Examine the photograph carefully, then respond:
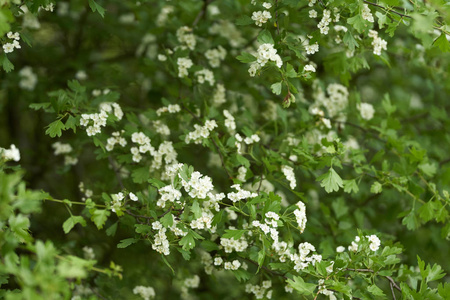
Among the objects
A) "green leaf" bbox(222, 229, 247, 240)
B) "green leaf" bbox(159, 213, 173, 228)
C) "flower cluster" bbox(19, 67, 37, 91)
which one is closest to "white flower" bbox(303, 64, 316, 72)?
"green leaf" bbox(222, 229, 247, 240)

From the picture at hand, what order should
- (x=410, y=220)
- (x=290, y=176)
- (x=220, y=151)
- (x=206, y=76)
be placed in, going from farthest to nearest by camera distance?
1. (x=206, y=76)
2. (x=410, y=220)
3. (x=220, y=151)
4. (x=290, y=176)

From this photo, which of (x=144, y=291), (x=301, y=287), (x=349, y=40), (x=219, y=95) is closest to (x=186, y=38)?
(x=219, y=95)

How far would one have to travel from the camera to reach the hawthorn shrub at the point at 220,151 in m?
2.03

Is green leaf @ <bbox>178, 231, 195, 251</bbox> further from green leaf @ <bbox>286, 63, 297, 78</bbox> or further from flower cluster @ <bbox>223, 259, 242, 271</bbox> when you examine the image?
green leaf @ <bbox>286, 63, 297, 78</bbox>

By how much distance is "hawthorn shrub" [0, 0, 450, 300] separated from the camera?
6.65ft

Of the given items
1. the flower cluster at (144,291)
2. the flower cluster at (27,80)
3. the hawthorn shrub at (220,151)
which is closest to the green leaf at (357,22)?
the hawthorn shrub at (220,151)

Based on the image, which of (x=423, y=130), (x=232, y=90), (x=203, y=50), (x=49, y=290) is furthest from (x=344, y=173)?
(x=49, y=290)

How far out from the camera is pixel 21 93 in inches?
138

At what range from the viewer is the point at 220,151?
252 centimetres

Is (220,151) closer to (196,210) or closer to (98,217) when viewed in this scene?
(196,210)

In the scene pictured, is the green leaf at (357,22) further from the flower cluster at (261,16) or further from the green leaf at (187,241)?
the green leaf at (187,241)

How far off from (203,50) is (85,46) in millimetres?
1404

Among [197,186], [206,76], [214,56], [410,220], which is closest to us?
[197,186]

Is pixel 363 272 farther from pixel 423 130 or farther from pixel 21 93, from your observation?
pixel 21 93
